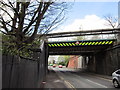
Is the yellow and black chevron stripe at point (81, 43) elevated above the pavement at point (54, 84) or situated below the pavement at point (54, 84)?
above

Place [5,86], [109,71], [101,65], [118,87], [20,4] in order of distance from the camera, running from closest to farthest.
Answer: [5,86], [20,4], [118,87], [109,71], [101,65]

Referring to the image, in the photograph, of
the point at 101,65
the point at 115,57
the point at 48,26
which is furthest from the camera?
the point at 101,65

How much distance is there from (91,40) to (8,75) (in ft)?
84.4

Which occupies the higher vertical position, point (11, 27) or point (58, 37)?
point (58, 37)

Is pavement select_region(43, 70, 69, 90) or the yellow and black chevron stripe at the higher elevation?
the yellow and black chevron stripe

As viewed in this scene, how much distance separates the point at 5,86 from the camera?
3.37m

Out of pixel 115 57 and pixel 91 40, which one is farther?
pixel 91 40

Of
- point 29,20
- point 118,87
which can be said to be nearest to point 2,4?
point 29,20

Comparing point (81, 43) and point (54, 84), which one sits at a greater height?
point (81, 43)

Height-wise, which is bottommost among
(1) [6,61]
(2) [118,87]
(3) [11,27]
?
(2) [118,87]

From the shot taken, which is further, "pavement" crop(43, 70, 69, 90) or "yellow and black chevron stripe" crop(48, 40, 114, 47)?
"yellow and black chevron stripe" crop(48, 40, 114, 47)

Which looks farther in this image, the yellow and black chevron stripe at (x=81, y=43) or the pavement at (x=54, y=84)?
Result: the yellow and black chevron stripe at (x=81, y=43)

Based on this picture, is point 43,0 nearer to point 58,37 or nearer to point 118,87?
point 118,87

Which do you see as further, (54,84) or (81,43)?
(81,43)
